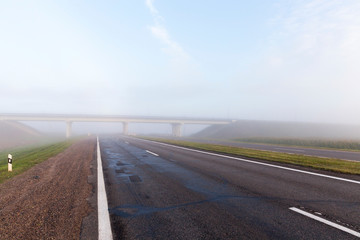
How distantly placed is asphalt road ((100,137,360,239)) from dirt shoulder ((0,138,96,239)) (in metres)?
0.70

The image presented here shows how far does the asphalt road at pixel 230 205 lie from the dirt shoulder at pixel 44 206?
695mm

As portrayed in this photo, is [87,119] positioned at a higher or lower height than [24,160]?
higher

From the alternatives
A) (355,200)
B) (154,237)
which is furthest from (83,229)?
(355,200)

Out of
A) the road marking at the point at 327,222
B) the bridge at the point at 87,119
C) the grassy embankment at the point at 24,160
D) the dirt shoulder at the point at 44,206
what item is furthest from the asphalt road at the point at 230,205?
the bridge at the point at 87,119

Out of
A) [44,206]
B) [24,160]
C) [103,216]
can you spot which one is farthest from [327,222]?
[24,160]

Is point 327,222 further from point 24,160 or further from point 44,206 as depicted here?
point 24,160

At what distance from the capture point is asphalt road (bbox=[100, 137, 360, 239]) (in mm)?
3482

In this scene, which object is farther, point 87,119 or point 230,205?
point 87,119

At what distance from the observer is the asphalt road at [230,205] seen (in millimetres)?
3482

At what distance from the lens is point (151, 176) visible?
7.71 meters

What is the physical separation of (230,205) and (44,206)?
417 cm

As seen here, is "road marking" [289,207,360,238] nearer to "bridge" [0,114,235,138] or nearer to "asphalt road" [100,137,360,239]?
"asphalt road" [100,137,360,239]

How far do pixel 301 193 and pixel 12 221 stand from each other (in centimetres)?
654

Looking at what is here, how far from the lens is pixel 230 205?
4.70 metres
